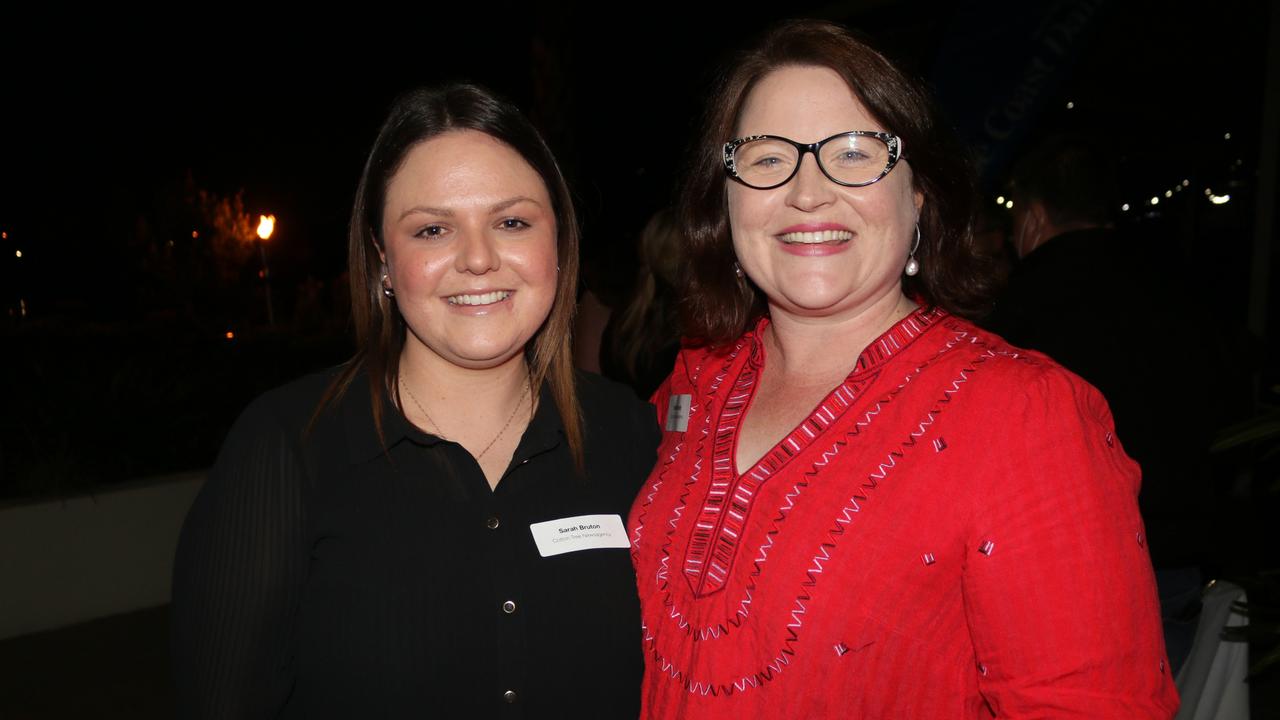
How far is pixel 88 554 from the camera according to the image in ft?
16.4

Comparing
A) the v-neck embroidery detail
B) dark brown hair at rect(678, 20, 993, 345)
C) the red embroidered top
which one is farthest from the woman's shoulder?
dark brown hair at rect(678, 20, 993, 345)

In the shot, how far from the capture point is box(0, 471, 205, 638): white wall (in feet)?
15.6

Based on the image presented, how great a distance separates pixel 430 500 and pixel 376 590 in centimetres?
18

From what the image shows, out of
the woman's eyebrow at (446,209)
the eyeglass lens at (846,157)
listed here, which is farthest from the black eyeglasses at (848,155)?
the woman's eyebrow at (446,209)

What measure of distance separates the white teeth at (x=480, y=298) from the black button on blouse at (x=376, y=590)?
25 cm

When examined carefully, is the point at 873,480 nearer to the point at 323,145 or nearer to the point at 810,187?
the point at 810,187

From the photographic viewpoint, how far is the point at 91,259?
44.6 feet

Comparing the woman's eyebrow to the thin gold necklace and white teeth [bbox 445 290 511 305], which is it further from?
the thin gold necklace

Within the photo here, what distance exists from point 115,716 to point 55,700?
377 millimetres

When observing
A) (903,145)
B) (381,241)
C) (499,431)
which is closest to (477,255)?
(381,241)

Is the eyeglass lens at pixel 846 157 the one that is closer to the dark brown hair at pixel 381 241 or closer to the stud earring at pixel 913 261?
the stud earring at pixel 913 261

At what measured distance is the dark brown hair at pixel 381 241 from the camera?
5.64 ft

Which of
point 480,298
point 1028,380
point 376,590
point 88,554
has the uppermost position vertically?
point 480,298

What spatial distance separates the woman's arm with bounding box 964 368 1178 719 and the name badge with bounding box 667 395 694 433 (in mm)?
739
